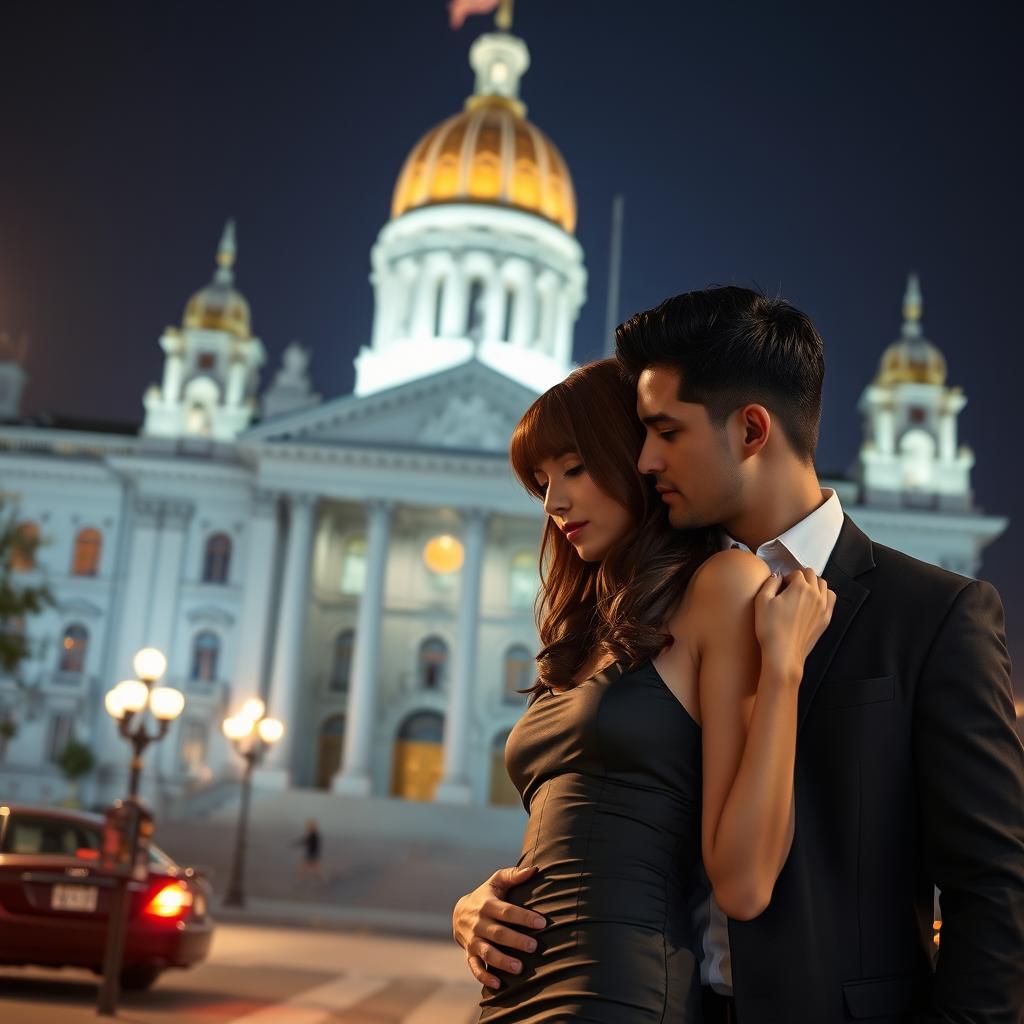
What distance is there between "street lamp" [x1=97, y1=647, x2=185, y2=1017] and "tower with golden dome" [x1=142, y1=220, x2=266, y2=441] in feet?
120

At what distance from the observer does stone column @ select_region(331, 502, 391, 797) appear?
43250 millimetres

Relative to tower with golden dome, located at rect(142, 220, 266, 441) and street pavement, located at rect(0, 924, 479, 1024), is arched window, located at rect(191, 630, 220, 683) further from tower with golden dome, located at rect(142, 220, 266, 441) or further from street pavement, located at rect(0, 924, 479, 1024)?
street pavement, located at rect(0, 924, 479, 1024)

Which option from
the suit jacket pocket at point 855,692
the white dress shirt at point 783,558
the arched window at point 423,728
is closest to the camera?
the suit jacket pocket at point 855,692

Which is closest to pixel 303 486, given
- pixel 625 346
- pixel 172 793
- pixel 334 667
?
pixel 334 667

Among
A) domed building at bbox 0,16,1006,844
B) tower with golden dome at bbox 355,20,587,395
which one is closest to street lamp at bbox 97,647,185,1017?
domed building at bbox 0,16,1006,844

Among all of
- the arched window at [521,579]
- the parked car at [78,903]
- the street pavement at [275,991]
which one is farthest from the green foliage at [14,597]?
the parked car at [78,903]

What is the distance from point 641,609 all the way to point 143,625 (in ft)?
155

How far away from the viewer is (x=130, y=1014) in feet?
35.5

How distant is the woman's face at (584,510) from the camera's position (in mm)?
3398

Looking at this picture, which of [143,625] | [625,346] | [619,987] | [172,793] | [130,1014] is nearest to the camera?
[619,987]

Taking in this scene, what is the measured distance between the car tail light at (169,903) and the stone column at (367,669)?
30.8 meters

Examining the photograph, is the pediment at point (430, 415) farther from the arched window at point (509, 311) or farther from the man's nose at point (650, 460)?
the man's nose at point (650, 460)

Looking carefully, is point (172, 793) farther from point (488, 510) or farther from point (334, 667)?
point (488, 510)

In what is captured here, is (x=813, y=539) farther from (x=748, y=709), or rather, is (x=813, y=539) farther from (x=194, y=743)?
(x=194, y=743)
